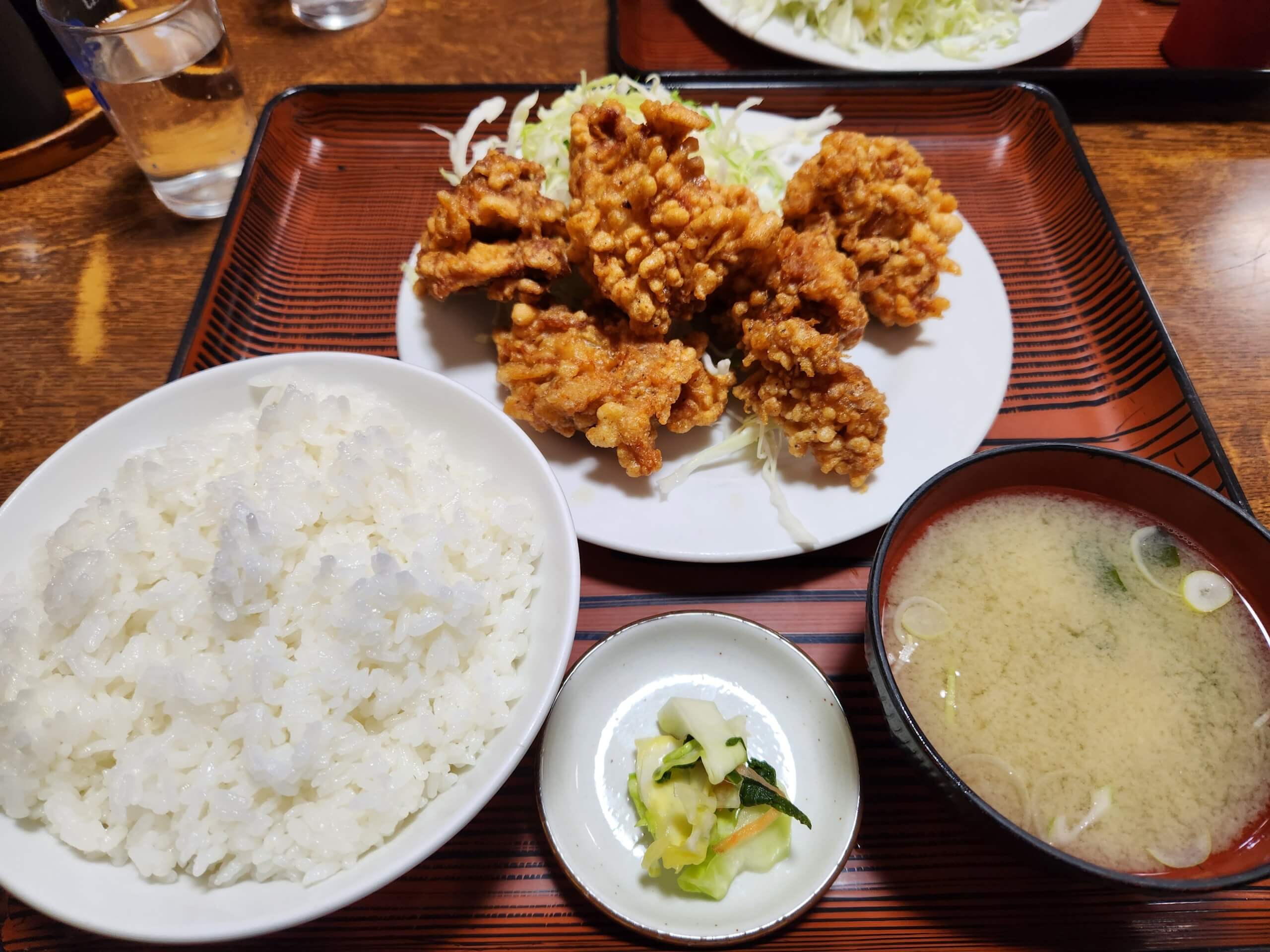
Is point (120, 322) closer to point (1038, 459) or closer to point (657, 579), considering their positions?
point (657, 579)

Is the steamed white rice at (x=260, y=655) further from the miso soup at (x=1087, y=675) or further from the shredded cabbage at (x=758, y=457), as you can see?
the miso soup at (x=1087, y=675)

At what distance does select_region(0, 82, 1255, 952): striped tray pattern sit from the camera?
62.1 inches

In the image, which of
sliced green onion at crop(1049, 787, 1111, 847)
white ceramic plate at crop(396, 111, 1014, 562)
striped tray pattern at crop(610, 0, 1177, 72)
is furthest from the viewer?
striped tray pattern at crop(610, 0, 1177, 72)

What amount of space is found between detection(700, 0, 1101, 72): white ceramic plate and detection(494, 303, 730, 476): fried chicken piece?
1.82 m

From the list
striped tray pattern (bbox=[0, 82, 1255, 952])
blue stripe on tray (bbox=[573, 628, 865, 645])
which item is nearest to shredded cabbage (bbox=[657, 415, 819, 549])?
striped tray pattern (bbox=[0, 82, 1255, 952])

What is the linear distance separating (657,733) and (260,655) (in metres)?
0.86

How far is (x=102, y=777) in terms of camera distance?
54.6 inches

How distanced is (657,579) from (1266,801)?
134 cm

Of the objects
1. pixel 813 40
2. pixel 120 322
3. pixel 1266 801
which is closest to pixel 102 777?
pixel 120 322

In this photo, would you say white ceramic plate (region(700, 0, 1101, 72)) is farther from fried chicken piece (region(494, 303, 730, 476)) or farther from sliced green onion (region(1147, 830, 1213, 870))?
sliced green onion (region(1147, 830, 1213, 870))

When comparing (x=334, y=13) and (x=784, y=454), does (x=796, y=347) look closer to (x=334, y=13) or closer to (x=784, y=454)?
(x=784, y=454)

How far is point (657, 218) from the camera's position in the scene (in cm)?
200

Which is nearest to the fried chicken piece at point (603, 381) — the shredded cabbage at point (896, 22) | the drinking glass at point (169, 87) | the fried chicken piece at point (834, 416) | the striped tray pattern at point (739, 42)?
the fried chicken piece at point (834, 416)

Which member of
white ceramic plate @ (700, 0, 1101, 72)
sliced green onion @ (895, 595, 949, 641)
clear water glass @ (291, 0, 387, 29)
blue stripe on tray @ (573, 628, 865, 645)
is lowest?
blue stripe on tray @ (573, 628, 865, 645)
